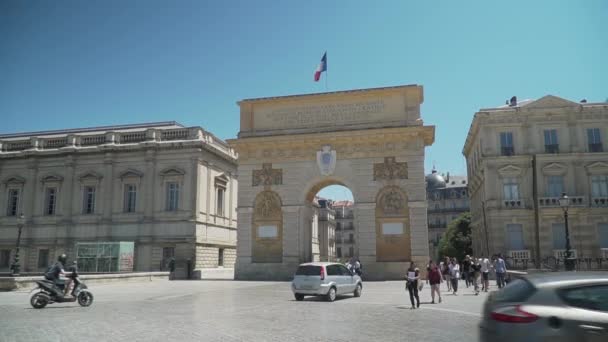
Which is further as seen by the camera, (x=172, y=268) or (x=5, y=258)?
(x=5, y=258)

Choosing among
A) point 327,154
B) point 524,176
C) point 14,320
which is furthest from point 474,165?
point 14,320

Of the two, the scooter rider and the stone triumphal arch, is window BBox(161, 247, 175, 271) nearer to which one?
the stone triumphal arch

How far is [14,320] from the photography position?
1227 centimetres

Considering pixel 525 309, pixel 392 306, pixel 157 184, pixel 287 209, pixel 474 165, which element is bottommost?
pixel 392 306

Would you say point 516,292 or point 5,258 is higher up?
point 516,292

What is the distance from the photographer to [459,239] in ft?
206

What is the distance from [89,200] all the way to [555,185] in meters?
41.7

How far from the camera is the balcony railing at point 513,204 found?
40.8m

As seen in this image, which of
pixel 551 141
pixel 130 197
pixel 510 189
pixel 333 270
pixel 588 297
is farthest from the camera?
pixel 130 197

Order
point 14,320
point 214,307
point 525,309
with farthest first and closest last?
1. point 214,307
2. point 14,320
3. point 525,309

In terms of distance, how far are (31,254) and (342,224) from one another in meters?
66.2

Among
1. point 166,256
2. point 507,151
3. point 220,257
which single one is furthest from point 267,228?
point 507,151

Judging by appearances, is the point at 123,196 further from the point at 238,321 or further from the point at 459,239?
the point at 459,239

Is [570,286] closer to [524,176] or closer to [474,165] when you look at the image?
[524,176]
